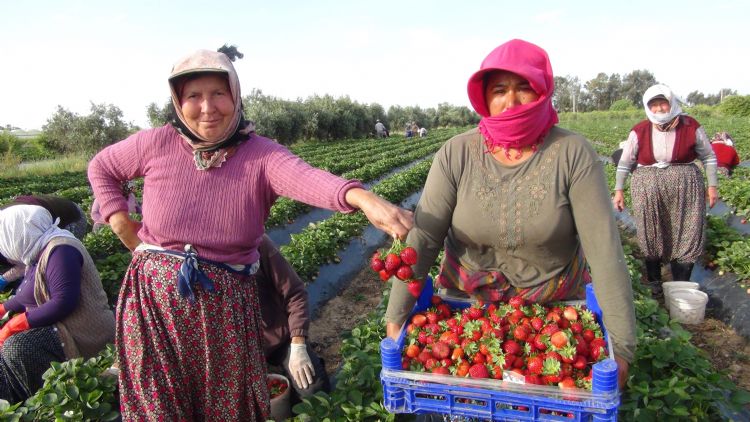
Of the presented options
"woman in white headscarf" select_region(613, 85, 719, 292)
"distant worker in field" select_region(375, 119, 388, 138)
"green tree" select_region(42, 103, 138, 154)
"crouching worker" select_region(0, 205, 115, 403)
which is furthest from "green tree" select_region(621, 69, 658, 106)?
"crouching worker" select_region(0, 205, 115, 403)

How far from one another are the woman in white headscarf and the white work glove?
3.60 m

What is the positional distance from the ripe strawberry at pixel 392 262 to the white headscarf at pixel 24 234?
7.76 feet

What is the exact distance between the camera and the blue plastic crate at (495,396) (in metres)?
1.31

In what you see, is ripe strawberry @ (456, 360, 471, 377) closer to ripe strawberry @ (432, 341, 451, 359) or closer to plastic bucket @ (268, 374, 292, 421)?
ripe strawberry @ (432, 341, 451, 359)

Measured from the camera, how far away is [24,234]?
285cm

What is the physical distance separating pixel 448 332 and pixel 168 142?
1331 millimetres

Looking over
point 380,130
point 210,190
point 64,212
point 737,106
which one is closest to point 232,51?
point 210,190

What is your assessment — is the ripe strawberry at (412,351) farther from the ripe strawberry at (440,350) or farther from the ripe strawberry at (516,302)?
the ripe strawberry at (516,302)

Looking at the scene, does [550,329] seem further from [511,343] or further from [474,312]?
[474,312]

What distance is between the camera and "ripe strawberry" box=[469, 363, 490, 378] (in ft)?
4.92

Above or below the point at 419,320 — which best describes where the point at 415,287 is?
above

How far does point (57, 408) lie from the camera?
7.77 feet

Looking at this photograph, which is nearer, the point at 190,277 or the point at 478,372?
the point at 478,372

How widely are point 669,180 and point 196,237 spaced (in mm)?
4300
